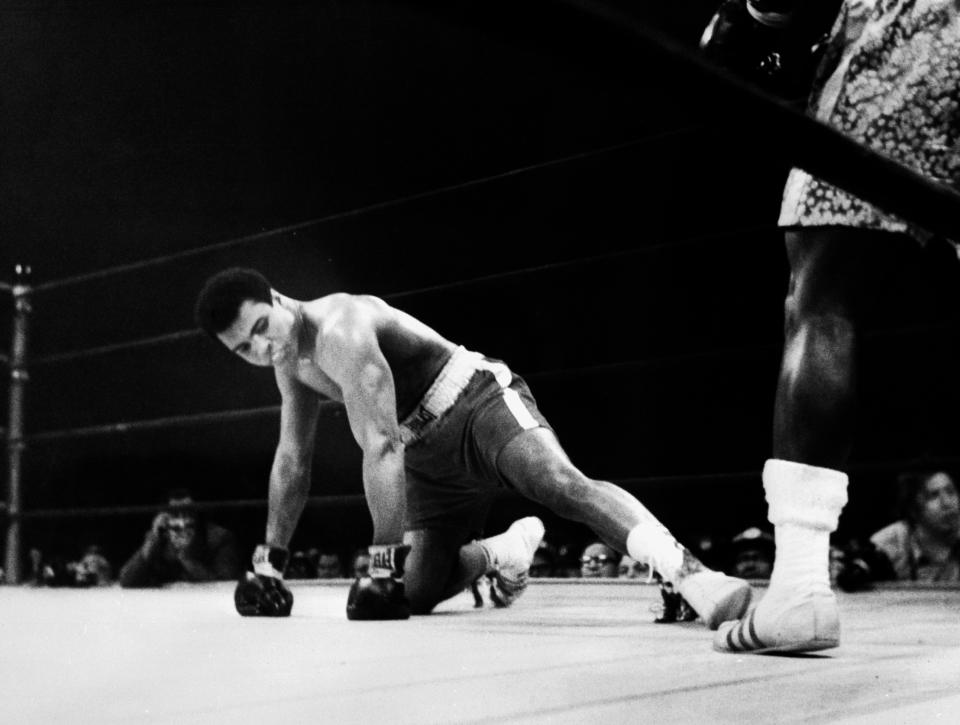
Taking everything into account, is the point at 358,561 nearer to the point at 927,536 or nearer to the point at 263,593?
the point at 263,593

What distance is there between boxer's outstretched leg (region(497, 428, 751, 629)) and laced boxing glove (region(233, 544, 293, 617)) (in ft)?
1.23

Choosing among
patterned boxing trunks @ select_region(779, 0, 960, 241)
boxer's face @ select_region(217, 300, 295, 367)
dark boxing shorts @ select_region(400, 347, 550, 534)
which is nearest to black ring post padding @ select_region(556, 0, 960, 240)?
patterned boxing trunks @ select_region(779, 0, 960, 241)

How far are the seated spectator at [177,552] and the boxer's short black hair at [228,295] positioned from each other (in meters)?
0.83

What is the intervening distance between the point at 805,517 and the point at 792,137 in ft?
1.82

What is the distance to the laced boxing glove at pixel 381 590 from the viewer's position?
1387 mm

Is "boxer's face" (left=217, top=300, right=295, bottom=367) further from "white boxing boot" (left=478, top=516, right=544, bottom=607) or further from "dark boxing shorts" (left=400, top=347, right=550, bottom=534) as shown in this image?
"white boxing boot" (left=478, top=516, right=544, bottom=607)

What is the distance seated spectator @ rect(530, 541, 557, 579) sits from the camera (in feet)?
7.44

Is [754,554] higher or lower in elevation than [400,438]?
lower

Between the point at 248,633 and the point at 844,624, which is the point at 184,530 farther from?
the point at 844,624

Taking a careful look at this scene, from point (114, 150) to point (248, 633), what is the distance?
0.78m

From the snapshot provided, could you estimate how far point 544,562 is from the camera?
7.55 ft

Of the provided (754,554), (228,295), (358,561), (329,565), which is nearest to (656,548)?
(228,295)

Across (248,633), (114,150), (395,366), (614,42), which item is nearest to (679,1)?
(395,366)

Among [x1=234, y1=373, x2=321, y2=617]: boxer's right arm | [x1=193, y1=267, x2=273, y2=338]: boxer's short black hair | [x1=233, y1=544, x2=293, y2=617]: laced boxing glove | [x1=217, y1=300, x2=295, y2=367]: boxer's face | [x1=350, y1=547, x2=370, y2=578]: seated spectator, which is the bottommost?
[x1=233, y1=544, x2=293, y2=617]: laced boxing glove
